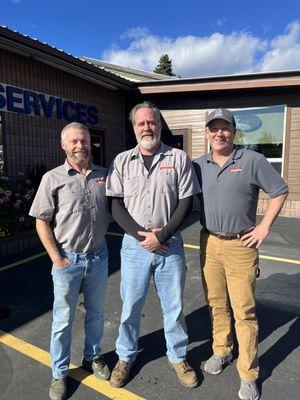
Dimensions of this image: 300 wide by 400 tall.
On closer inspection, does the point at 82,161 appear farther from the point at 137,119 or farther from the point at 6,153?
the point at 6,153

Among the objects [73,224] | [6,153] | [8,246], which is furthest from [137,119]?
[6,153]

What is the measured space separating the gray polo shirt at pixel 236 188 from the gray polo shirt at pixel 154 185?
0.14 m

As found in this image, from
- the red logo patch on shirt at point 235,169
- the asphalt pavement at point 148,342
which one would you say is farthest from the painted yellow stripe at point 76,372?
the red logo patch on shirt at point 235,169

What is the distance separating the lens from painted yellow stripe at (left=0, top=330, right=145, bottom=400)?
2438 mm

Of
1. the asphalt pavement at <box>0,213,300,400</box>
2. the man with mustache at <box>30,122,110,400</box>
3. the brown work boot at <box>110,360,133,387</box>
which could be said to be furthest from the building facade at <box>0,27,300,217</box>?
the brown work boot at <box>110,360,133,387</box>

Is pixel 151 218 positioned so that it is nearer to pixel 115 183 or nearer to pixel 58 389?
pixel 115 183

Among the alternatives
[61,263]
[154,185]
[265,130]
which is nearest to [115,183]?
[154,185]

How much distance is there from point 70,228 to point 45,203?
0.25 m

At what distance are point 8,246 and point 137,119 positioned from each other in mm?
4410

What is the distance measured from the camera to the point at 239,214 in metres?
2.43

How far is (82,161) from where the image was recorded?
2.36 metres

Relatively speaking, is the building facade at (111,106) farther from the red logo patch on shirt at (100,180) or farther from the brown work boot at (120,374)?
the brown work boot at (120,374)

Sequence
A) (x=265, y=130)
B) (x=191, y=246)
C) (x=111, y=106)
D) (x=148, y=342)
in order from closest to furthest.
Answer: (x=148, y=342) < (x=191, y=246) < (x=265, y=130) < (x=111, y=106)

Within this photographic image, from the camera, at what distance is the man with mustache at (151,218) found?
7.89 ft
